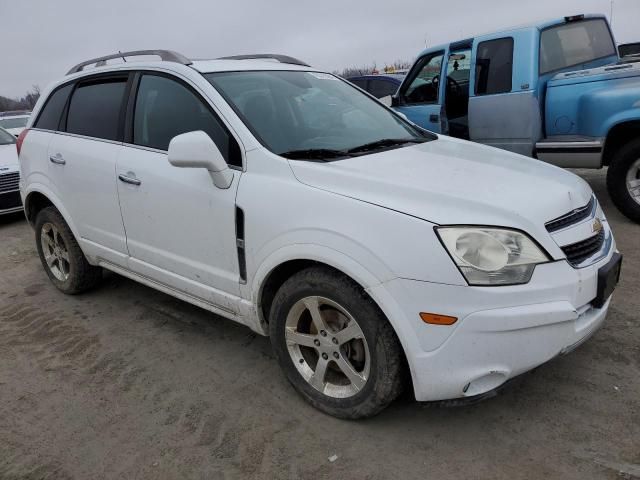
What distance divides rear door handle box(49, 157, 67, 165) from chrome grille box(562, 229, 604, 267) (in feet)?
11.4

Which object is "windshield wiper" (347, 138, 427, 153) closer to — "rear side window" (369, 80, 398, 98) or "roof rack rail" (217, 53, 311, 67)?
"roof rack rail" (217, 53, 311, 67)

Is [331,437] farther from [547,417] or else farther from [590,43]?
[590,43]

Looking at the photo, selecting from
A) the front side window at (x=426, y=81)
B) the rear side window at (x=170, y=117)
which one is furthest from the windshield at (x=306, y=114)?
the front side window at (x=426, y=81)

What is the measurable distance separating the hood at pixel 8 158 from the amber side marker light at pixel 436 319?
7.35 meters

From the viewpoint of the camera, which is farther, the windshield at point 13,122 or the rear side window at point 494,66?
the windshield at point 13,122

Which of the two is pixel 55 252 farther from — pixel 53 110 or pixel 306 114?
pixel 306 114

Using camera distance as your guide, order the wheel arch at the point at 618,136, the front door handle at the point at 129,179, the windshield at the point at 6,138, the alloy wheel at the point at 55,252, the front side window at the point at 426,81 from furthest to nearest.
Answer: the windshield at the point at 6,138, the front side window at the point at 426,81, the wheel arch at the point at 618,136, the alloy wheel at the point at 55,252, the front door handle at the point at 129,179

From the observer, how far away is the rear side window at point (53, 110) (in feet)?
14.1

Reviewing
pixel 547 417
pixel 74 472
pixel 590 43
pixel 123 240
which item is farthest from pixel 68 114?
pixel 590 43

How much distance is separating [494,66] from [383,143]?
361 centimetres

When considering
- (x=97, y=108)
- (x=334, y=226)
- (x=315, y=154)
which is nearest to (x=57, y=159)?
(x=97, y=108)

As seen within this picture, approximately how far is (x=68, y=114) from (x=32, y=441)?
2.55 meters

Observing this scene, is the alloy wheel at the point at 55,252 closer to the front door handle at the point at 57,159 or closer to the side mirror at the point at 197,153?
the front door handle at the point at 57,159

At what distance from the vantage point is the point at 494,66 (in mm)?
6148
